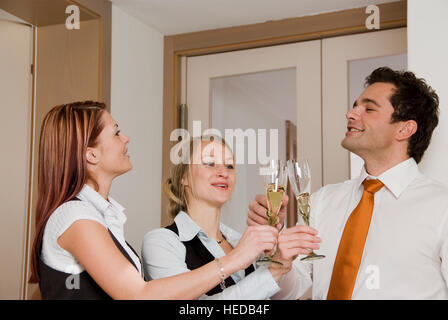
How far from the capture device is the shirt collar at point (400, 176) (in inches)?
61.5

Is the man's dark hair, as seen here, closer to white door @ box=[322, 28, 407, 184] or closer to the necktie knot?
the necktie knot

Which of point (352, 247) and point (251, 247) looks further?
point (352, 247)

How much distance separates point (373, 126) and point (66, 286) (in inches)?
41.5

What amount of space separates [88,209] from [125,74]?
1.50m

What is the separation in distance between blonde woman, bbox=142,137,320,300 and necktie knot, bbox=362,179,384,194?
42 centimetres

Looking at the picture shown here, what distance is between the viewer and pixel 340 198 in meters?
1.68

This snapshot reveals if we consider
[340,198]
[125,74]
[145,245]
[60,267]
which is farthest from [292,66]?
[60,267]

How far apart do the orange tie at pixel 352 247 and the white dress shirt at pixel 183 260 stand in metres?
0.30

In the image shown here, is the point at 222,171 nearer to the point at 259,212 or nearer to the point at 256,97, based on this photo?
the point at 259,212

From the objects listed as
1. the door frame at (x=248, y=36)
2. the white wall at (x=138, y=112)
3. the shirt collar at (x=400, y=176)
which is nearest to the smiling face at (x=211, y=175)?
the shirt collar at (x=400, y=176)

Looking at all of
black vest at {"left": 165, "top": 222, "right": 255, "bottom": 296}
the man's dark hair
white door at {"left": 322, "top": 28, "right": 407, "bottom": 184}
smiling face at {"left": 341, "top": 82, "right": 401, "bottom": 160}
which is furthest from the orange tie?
white door at {"left": 322, "top": 28, "right": 407, "bottom": 184}

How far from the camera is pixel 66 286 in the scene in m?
1.13

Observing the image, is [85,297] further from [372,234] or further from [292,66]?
[292,66]

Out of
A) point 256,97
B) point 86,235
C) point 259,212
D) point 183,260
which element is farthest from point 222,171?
point 256,97
